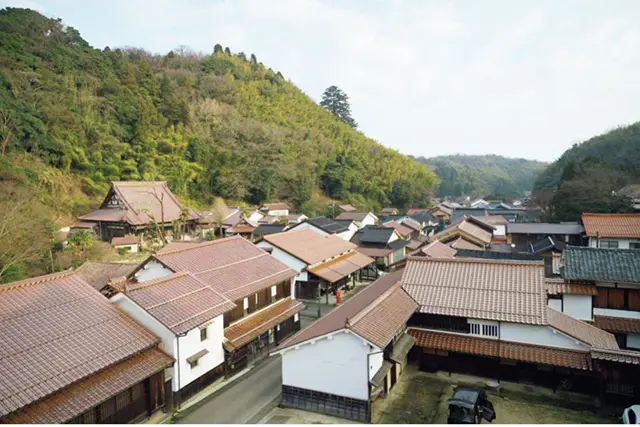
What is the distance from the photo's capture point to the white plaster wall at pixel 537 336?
13.2m

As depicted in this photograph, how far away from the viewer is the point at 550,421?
11.7 m

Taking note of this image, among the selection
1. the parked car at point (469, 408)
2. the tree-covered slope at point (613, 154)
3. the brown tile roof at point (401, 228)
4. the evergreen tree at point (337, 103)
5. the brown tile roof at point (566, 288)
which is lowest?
the parked car at point (469, 408)

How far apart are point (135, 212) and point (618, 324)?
33.5m

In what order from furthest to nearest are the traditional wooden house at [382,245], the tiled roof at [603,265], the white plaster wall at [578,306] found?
the traditional wooden house at [382,245] < the white plaster wall at [578,306] < the tiled roof at [603,265]

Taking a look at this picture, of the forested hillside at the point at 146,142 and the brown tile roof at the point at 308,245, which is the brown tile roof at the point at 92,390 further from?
the brown tile roof at the point at 308,245

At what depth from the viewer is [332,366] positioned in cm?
1234

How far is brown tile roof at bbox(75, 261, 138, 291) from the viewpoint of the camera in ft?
63.1

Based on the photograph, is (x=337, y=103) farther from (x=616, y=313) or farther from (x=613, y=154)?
(x=616, y=313)

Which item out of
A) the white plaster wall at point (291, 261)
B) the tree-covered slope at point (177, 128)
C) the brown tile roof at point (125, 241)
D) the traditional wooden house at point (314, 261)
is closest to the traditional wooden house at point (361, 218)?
the tree-covered slope at point (177, 128)

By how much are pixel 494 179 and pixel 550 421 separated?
146 m

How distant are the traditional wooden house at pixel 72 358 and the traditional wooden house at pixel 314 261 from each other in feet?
41.7

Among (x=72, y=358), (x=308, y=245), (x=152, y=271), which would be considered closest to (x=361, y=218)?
(x=308, y=245)

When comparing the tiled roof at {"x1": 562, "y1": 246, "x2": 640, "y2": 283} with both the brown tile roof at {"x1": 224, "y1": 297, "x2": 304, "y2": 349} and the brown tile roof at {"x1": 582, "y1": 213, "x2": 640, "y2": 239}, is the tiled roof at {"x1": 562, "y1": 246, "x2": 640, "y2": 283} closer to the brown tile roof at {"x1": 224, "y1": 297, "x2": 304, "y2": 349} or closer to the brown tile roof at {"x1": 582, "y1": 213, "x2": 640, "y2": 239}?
the brown tile roof at {"x1": 224, "y1": 297, "x2": 304, "y2": 349}

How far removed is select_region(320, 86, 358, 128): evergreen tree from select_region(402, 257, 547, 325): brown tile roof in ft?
288
